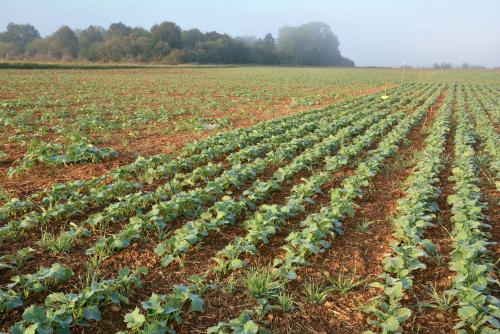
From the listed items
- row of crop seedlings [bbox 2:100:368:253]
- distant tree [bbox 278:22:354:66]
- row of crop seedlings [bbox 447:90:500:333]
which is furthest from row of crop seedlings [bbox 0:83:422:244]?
distant tree [bbox 278:22:354:66]

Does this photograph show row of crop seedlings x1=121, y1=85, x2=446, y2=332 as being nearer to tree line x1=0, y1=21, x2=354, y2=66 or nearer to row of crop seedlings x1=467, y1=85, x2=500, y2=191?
row of crop seedlings x1=467, y1=85, x2=500, y2=191

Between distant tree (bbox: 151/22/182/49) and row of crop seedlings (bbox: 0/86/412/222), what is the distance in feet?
289

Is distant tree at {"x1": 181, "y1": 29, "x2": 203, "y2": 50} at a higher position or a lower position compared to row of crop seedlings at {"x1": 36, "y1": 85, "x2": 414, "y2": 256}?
higher

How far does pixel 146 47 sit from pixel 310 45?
231 ft

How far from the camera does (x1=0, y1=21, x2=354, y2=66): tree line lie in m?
83.3

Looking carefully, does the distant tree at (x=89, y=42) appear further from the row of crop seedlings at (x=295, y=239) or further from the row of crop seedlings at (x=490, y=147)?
the row of crop seedlings at (x=295, y=239)

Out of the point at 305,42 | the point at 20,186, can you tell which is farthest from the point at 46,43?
the point at 20,186

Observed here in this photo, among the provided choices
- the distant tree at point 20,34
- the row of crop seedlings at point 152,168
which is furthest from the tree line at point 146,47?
the row of crop seedlings at point 152,168

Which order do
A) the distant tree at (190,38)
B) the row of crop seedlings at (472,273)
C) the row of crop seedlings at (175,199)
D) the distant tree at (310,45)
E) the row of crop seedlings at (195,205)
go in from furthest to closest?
1. the distant tree at (310,45)
2. the distant tree at (190,38)
3. the row of crop seedlings at (175,199)
4. the row of crop seedlings at (195,205)
5. the row of crop seedlings at (472,273)

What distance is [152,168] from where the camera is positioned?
22.4 feet

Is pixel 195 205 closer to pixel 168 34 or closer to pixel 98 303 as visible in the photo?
pixel 98 303

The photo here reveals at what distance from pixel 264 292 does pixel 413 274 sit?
1.68 meters

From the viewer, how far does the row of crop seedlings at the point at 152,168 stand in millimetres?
5263

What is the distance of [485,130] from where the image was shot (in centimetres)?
1183
